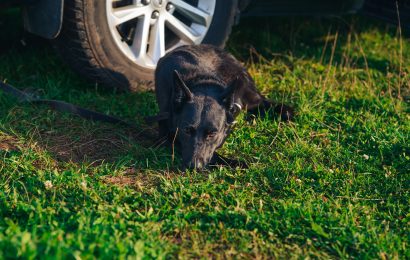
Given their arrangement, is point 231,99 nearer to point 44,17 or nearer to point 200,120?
point 200,120

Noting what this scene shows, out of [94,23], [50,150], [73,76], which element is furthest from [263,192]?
[73,76]

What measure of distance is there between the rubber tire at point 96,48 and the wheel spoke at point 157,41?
17 cm

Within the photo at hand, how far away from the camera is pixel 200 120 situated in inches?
171

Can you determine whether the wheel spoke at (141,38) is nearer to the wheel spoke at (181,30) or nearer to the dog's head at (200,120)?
the wheel spoke at (181,30)

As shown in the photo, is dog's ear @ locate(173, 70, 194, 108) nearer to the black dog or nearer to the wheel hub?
the black dog

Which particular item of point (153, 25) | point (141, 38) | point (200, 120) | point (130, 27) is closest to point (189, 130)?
point (200, 120)

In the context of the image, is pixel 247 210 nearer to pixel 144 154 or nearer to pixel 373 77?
pixel 144 154

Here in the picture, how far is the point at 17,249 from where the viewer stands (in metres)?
2.97

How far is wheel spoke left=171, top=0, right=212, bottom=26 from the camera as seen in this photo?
18.2 ft

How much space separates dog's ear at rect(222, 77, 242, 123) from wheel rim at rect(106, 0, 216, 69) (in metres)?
1.23

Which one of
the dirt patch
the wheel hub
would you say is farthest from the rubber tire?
the dirt patch

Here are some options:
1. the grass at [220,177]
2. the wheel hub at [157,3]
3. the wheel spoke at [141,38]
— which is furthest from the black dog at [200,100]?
the wheel hub at [157,3]

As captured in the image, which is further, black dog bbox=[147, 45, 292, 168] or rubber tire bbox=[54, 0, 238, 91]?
rubber tire bbox=[54, 0, 238, 91]

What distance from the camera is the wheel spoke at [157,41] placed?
551 cm
